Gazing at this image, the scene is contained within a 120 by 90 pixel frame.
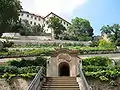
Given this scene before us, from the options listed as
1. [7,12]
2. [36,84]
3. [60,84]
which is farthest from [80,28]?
[36,84]

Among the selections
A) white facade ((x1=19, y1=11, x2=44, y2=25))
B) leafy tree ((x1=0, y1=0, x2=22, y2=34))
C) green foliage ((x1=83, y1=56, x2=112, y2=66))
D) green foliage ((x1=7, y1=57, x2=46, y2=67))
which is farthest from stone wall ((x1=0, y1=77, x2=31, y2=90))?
white facade ((x1=19, y1=11, x2=44, y2=25))

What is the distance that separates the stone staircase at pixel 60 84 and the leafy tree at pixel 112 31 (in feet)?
169

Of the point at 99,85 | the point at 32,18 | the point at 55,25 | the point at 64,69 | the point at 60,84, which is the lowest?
the point at 99,85

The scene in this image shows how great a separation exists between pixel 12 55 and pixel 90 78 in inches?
711

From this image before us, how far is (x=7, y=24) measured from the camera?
32.1 m

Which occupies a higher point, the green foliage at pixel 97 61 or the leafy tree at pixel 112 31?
the leafy tree at pixel 112 31

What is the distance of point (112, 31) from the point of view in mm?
75750

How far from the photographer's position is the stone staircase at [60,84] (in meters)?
18.3

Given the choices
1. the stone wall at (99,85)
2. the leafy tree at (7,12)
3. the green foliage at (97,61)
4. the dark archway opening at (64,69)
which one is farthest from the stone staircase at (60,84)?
the leafy tree at (7,12)

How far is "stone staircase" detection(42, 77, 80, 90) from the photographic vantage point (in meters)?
18.3

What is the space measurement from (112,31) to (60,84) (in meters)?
58.8

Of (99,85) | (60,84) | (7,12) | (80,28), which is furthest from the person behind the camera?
(80,28)

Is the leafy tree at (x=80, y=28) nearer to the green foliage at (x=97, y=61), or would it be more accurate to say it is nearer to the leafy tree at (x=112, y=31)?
the leafy tree at (x=112, y=31)

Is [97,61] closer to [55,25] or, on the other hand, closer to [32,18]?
[55,25]
